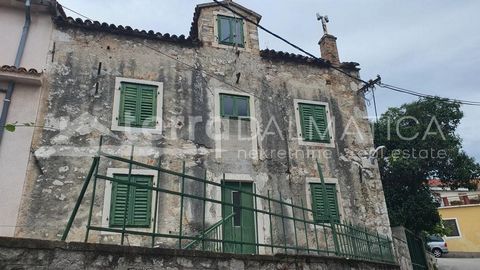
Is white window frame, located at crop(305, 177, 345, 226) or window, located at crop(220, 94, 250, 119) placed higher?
window, located at crop(220, 94, 250, 119)

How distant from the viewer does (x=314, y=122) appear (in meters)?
12.2

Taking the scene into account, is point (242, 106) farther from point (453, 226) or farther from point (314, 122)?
point (453, 226)

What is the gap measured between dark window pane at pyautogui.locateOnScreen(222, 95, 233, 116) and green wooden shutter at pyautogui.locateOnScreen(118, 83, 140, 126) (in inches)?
97.3

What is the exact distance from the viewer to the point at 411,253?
499 inches

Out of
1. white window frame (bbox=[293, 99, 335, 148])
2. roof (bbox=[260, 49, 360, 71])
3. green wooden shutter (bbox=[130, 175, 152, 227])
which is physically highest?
roof (bbox=[260, 49, 360, 71])

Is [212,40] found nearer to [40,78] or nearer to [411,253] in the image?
[40,78]

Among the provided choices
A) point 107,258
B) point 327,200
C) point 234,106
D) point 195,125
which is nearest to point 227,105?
point 234,106

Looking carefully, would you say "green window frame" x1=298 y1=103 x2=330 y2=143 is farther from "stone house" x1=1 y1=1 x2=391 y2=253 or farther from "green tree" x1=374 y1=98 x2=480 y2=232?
"green tree" x1=374 y1=98 x2=480 y2=232

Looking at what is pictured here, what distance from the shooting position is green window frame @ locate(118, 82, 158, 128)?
10391 millimetres

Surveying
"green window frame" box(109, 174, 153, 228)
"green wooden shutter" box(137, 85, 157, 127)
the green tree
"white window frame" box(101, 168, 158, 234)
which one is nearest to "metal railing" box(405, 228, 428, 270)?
the green tree

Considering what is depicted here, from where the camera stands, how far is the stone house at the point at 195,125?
9328 mm

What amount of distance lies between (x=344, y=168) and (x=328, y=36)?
500 cm

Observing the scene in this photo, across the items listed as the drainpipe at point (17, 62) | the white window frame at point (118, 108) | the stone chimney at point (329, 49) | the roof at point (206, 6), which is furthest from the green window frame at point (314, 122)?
the drainpipe at point (17, 62)

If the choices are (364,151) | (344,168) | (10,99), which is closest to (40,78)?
(10,99)
